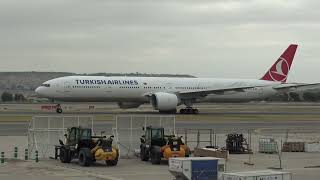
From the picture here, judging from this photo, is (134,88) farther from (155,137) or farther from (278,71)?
(155,137)

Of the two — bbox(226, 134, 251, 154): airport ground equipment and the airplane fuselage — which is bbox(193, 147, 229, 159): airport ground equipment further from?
the airplane fuselage

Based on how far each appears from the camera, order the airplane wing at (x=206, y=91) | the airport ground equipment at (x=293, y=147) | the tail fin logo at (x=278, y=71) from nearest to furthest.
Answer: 1. the airport ground equipment at (x=293, y=147)
2. the airplane wing at (x=206, y=91)
3. the tail fin logo at (x=278, y=71)

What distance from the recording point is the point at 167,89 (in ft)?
222

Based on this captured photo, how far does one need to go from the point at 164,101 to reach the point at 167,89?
17.9 feet

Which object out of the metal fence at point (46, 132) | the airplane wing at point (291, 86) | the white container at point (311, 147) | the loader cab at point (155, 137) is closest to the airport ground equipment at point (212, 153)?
the loader cab at point (155, 137)

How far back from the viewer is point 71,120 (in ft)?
102

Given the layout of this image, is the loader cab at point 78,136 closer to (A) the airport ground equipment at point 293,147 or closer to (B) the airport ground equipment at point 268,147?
(B) the airport ground equipment at point 268,147

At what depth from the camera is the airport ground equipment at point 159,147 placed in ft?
80.3

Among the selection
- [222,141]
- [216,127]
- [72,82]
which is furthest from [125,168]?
[72,82]

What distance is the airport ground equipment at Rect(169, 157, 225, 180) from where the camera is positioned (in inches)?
647

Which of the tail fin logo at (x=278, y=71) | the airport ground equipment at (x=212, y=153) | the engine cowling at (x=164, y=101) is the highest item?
the tail fin logo at (x=278, y=71)

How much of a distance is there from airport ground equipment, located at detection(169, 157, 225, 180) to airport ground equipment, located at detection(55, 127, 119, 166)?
6697mm

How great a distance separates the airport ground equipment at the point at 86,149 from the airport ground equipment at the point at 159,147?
5.74 feet

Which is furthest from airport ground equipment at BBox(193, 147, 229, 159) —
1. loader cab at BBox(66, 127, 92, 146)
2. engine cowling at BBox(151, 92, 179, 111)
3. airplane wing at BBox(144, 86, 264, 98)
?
airplane wing at BBox(144, 86, 264, 98)
